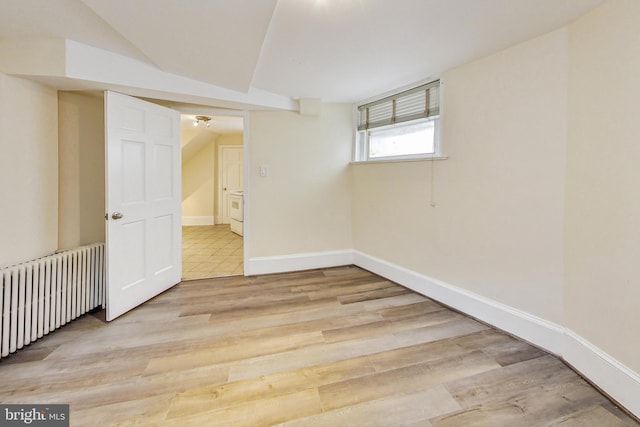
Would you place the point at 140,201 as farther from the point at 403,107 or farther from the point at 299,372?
the point at 403,107

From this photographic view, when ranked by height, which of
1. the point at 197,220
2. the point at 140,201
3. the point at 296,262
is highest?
the point at 140,201

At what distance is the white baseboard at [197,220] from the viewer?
7164 millimetres

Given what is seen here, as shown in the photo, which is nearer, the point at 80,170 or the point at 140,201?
the point at 80,170

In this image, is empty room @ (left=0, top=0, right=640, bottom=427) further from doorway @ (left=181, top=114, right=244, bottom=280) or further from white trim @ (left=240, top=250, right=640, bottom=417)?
doorway @ (left=181, top=114, right=244, bottom=280)

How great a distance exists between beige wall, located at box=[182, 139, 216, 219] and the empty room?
13.9 feet

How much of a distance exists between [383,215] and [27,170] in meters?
3.11

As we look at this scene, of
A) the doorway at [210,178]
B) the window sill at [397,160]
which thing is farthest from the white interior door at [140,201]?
the doorway at [210,178]

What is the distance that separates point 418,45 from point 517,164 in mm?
1094

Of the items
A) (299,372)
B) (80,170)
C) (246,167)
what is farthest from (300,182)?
(299,372)

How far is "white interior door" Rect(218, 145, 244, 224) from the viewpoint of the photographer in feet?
23.6

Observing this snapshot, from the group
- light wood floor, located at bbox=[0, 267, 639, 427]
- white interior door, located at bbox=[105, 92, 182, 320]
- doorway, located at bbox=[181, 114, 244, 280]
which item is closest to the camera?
light wood floor, located at bbox=[0, 267, 639, 427]

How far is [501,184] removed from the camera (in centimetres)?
216

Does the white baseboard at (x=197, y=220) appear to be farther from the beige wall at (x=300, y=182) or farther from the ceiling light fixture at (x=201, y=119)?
the beige wall at (x=300, y=182)

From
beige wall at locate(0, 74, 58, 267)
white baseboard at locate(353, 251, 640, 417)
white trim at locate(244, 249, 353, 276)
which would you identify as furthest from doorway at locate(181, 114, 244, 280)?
white baseboard at locate(353, 251, 640, 417)
